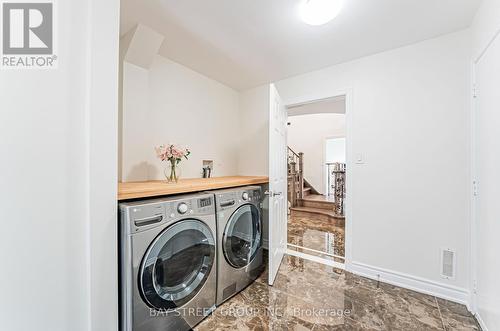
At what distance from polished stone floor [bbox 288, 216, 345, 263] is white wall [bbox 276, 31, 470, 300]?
0.67m

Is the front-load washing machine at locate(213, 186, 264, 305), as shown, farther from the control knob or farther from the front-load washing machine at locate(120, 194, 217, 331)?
the control knob

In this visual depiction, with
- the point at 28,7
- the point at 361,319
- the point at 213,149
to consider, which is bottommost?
the point at 361,319

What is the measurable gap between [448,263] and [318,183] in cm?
502

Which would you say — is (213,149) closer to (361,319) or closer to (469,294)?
(361,319)

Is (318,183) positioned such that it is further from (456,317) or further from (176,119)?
(176,119)

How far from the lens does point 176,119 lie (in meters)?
2.42

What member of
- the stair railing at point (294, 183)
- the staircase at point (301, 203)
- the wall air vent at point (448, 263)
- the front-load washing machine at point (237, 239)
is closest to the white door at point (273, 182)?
the front-load washing machine at point (237, 239)

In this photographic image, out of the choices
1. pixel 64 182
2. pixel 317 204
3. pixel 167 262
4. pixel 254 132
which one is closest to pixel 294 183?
pixel 317 204

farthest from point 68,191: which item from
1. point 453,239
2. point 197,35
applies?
point 453,239

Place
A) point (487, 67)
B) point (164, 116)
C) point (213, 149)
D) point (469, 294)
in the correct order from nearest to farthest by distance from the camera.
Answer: point (487, 67) → point (469, 294) → point (164, 116) → point (213, 149)

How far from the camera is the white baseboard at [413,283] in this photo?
1739 millimetres

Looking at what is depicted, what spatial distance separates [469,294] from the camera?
5.50 feet

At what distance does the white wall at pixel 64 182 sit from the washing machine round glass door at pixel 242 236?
85 cm

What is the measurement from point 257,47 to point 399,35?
1293mm
